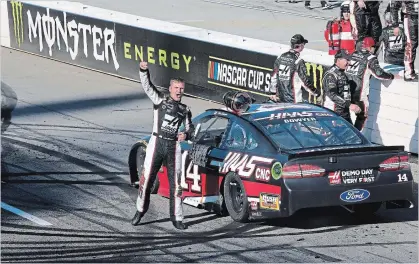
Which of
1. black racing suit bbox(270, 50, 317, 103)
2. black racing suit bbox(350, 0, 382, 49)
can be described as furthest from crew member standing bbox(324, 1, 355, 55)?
black racing suit bbox(270, 50, 317, 103)

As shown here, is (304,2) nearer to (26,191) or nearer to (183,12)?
(183,12)

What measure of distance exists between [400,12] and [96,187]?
8680 mm

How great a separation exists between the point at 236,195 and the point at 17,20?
15721mm

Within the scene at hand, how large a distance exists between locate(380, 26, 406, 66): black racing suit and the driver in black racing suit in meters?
7.52

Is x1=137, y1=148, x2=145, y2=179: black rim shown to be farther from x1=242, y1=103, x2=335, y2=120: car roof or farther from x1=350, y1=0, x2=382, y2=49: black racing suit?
x1=350, y1=0, x2=382, y2=49: black racing suit

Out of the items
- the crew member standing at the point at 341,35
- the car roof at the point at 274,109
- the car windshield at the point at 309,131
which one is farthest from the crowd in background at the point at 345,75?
the car windshield at the point at 309,131

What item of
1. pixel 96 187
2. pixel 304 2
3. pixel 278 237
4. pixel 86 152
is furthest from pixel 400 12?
pixel 304 2

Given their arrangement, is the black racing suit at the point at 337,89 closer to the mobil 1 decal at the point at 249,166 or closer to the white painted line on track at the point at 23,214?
the mobil 1 decal at the point at 249,166

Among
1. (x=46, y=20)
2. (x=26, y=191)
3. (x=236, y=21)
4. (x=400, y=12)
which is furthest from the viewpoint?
(x=236, y=21)

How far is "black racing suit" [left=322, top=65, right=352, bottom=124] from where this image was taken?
14555mm

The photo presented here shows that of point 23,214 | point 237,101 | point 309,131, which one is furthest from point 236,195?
point 23,214

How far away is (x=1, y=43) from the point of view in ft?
89.5

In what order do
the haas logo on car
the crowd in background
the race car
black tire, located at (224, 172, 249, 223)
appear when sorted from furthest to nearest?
the crowd in background < black tire, located at (224, 172, 249, 223) < the haas logo on car < the race car

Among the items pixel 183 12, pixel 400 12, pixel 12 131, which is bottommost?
pixel 183 12
